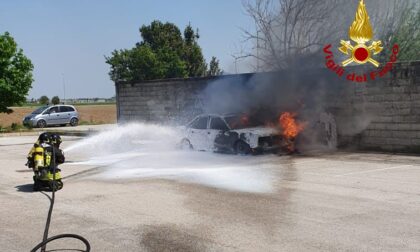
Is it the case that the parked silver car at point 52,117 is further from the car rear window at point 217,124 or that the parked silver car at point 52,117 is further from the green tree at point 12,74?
the car rear window at point 217,124

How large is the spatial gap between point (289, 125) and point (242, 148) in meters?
1.68

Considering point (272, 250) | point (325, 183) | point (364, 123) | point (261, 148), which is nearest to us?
point (272, 250)

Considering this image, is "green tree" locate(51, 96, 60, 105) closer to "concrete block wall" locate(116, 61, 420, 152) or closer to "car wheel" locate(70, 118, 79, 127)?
"car wheel" locate(70, 118, 79, 127)

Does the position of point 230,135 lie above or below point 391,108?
below

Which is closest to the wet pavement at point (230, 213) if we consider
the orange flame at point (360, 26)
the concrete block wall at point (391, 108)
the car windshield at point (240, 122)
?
the concrete block wall at point (391, 108)

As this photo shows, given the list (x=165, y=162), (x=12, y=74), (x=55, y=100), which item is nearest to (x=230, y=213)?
(x=165, y=162)

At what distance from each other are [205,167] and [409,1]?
13755 mm

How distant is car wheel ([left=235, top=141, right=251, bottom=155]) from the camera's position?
588 inches

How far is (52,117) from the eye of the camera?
1417 inches

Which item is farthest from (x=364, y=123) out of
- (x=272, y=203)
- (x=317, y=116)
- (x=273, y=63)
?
(x=272, y=203)

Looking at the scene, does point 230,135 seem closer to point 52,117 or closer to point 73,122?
point 52,117

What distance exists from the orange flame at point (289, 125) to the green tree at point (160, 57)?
36350 mm

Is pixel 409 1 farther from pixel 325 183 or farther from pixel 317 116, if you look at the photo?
pixel 325 183

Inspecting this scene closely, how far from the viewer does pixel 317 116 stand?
54.7 feet
